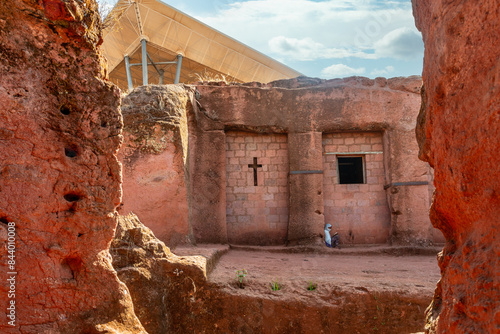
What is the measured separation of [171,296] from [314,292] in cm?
189

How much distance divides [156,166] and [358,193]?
4527mm

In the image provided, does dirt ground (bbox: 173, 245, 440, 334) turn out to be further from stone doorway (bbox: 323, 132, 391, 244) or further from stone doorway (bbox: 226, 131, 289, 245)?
stone doorway (bbox: 323, 132, 391, 244)

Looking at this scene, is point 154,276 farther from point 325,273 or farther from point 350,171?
point 350,171

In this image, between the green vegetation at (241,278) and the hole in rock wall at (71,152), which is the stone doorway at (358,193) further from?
the hole in rock wall at (71,152)

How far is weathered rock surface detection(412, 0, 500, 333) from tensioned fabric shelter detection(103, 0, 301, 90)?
1359 cm

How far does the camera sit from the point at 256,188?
937 centimetres

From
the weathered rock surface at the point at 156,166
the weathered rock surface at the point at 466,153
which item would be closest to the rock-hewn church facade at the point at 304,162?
the weathered rock surface at the point at 156,166

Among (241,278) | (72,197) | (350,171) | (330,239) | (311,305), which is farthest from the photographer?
(350,171)

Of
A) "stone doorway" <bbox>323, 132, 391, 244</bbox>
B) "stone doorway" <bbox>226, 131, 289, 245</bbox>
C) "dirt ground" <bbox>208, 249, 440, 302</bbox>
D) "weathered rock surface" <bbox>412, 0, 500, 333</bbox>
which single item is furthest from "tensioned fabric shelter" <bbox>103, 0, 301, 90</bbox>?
"weathered rock surface" <bbox>412, 0, 500, 333</bbox>

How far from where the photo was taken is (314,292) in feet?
18.6

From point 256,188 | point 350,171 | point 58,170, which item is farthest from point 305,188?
point 58,170

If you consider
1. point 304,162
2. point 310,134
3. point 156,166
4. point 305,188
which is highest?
point 310,134

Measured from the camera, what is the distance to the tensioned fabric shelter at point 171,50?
1553 cm

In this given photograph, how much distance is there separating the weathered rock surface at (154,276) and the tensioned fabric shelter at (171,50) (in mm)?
10725
